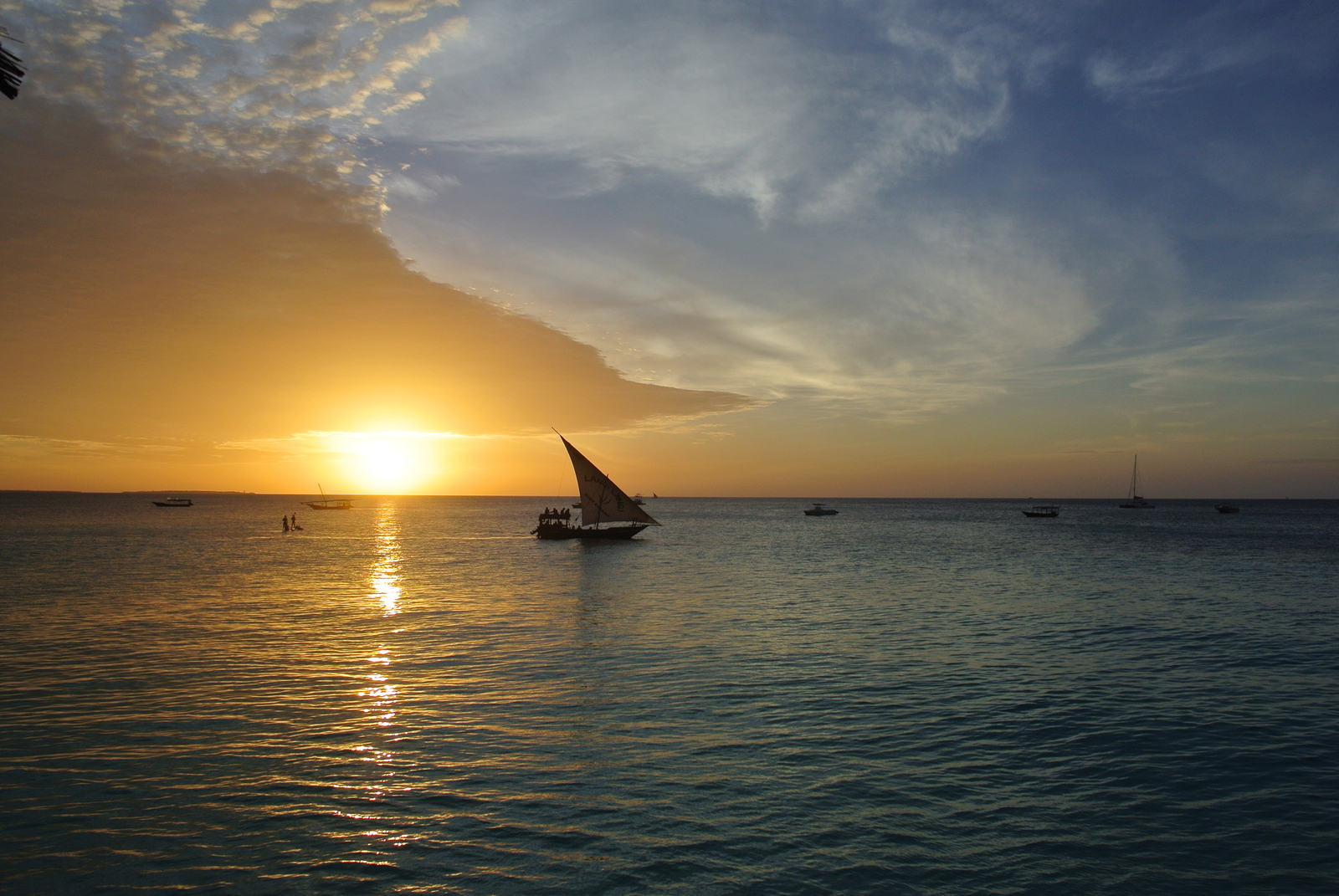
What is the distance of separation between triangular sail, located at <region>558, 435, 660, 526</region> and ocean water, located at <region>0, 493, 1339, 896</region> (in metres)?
39.9

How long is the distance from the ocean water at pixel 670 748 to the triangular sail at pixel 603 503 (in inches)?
1572

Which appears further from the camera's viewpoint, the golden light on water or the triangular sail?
the triangular sail

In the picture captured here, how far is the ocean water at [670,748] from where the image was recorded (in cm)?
944

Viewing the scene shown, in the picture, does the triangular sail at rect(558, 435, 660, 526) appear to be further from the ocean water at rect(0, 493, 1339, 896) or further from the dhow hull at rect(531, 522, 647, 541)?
the ocean water at rect(0, 493, 1339, 896)

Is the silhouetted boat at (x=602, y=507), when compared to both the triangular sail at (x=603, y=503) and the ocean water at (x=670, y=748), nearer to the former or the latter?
the triangular sail at (x=603, y=503)

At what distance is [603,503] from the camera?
76.5 meters

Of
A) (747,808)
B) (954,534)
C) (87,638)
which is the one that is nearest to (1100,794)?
(747,808)

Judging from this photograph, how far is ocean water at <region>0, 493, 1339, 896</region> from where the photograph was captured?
9.44 meters

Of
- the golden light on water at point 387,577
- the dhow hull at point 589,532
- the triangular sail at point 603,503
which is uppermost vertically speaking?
the triangular sail at point 603,503

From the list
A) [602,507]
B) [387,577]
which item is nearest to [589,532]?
[602,507]

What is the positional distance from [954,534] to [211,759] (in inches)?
3848

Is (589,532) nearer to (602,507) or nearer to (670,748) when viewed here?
(602,507)

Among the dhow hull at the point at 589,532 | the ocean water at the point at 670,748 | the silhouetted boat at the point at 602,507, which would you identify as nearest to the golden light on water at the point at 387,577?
the ocean water at the point at 670,748

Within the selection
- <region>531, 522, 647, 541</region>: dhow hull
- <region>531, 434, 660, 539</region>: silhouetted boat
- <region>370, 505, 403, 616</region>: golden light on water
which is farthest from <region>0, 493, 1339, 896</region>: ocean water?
<region>531, 522, 647, 541</region>: dhow hull
